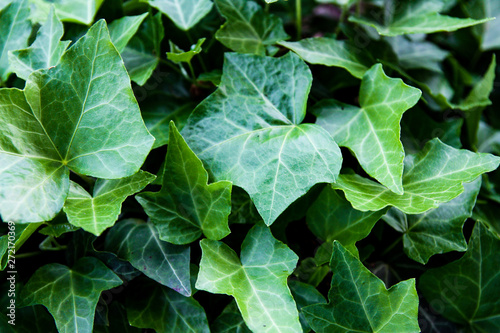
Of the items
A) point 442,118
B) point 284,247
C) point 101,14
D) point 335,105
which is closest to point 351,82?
point 335,105

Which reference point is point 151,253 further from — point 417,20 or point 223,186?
point 417,20

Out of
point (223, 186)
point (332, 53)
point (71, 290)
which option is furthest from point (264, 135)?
point (71, 290)

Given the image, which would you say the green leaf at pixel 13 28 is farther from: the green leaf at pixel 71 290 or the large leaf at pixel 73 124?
the green leaf at pixel 71 290

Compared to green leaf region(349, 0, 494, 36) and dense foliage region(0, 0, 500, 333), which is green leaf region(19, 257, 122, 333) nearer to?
dense foliage region(0, 0, 500, 333)

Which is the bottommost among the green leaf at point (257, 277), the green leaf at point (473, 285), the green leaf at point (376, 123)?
the green leaf at point (473, 285)

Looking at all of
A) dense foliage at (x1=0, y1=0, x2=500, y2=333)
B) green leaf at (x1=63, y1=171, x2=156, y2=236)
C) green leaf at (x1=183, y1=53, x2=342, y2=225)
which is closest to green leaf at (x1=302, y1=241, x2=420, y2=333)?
dense foliage at (x1=0, y1=0, x2=500, y2=333)

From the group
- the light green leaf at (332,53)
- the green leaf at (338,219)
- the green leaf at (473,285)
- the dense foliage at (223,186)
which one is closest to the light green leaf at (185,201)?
Answer: the dense foliage at (223,186)
